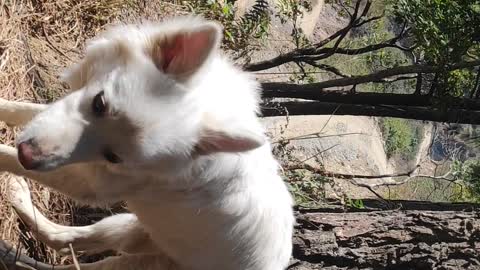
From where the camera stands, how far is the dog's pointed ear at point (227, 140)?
2.56 meters

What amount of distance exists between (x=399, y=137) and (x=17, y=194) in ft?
26.8

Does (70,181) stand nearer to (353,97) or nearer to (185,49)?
(185,49)

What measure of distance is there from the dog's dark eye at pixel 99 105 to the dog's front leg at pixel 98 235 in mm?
1061

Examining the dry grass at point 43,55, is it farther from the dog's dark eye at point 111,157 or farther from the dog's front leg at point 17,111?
the dog's dark eye at point 111,157

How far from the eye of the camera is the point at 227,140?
2.64 m

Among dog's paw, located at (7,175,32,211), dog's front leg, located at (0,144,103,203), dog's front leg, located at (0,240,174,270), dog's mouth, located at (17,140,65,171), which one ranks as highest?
dog's mouth, located at (17,140,65,171)

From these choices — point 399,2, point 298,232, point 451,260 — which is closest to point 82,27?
point 298,232

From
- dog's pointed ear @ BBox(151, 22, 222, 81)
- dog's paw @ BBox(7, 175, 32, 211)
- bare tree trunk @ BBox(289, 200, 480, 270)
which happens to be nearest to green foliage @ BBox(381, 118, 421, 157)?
bare tree trunk @ BBox(289, 200, 480, 270)

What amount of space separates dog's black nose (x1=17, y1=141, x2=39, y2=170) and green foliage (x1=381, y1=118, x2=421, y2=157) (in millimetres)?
8844

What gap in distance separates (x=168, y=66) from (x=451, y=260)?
254 centimetres

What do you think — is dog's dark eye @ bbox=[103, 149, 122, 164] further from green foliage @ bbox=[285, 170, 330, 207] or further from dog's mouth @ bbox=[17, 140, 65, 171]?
green foliage @ bbox=[285, 170, 330, 207]

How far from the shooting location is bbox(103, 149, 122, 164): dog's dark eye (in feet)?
8.63

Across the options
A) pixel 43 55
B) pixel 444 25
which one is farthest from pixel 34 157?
pixel 444 25

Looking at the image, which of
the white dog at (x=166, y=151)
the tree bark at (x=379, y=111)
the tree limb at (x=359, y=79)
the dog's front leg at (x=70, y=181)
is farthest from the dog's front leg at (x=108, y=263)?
the tree limb at (x=359, y=79)
